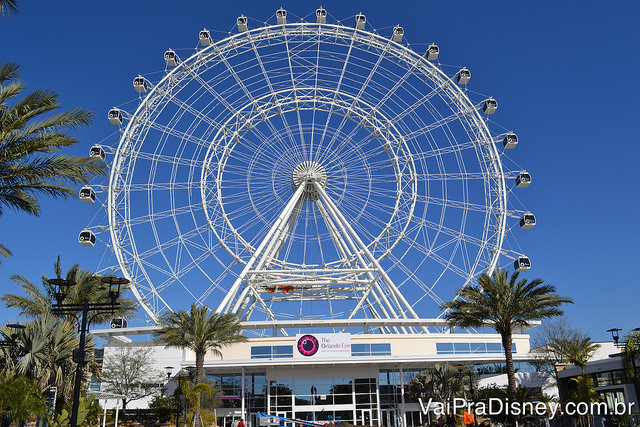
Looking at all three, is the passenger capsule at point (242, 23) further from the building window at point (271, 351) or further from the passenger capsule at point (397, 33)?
the building window at point (271, 351)

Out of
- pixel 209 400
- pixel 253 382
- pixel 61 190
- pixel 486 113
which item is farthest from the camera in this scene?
pixel 486 113

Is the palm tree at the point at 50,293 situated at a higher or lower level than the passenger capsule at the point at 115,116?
lower

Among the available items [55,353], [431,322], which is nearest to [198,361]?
[55,353]

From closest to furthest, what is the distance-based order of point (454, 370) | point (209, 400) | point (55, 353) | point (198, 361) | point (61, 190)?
point (61, 190)
point (55, 353)
point (198, 361)
point (209, 400)
point (454, 370)

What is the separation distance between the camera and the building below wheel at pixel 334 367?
125 ft

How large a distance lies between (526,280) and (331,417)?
17961 mm

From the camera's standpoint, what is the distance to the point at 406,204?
1673 inches

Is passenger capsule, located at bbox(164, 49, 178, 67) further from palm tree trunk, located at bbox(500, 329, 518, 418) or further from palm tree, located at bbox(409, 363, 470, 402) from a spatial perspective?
palm tree trunk, located at bbox(500, 329, 518, 418)

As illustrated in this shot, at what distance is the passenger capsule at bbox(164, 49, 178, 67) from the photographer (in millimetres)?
41281

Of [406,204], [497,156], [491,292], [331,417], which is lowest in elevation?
[331,417]

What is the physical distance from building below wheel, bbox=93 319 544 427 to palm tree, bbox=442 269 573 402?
39.9 feet

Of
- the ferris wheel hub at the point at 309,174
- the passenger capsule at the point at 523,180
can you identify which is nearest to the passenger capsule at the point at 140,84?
the ferris wheel hub at the point at 309,174

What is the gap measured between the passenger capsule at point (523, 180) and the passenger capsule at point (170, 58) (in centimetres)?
2704

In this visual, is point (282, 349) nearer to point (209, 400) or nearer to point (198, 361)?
point (209, 400)
